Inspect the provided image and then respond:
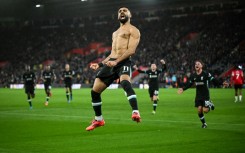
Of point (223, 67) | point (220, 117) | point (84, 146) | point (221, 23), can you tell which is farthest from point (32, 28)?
point (84, 146)

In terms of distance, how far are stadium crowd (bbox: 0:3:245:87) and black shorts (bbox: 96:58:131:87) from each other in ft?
153

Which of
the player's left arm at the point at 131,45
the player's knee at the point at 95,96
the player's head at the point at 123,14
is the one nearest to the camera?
the player's left arm at the point at 131,45

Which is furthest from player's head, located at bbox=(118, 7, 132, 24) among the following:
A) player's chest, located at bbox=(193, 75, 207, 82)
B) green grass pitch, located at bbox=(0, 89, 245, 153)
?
player's chest, located at bbox=(193, 75, 207, 82)

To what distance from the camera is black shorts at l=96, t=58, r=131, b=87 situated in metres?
11.9

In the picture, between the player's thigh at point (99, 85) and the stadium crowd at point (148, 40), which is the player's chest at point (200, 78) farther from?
the stadium crowd at point (148, 40)

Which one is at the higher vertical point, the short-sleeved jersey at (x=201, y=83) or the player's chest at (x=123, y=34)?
the player's chest at (x=123, y=34)

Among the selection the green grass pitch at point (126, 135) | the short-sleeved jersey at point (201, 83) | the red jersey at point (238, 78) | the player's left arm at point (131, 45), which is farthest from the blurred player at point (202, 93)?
the red jersey at point (238, 78)

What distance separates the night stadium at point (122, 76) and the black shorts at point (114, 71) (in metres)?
0.03

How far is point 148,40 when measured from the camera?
74.0 m

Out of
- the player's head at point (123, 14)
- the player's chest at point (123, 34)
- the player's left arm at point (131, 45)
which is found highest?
the player's head at point (123, 14)

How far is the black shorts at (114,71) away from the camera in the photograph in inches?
469

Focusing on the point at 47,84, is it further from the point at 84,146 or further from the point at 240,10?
the point at 240,10

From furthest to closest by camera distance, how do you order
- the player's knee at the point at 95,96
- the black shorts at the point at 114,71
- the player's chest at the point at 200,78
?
the player's chest at the point at 200,78, the player's knee at the point at 95,96, the black shorts at the point at 114,71

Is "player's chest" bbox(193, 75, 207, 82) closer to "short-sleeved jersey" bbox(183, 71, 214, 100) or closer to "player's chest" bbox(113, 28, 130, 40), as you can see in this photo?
"short-sleeved jersey" bbox(183, 71, 214, 100)
